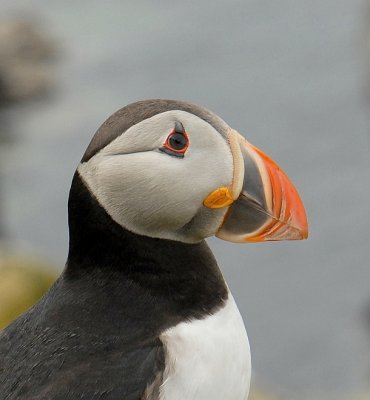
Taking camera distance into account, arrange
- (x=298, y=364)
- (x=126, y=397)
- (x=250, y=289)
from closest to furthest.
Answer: (x=126, y=397)
(x=298, y=364)
(x=250, y=289)

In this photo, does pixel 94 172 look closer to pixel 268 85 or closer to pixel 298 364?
pixel 298 364

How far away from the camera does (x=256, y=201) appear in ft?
15.5

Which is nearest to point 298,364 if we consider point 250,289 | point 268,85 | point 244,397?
point 250,289

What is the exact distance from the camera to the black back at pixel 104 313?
4453mm

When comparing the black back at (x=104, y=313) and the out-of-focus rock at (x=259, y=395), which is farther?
the out-of-focus rock at (x=259, y=395)

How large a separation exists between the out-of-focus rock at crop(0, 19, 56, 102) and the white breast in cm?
1251

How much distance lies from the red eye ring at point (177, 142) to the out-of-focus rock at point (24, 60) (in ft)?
41.5

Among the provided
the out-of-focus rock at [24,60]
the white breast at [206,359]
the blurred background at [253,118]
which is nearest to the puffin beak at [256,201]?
the white breast at [206,359]

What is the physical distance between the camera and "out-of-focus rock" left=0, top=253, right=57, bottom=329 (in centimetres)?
865

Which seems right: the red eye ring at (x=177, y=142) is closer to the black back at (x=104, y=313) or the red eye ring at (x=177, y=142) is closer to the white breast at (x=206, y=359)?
the black back at (x=104, y=313)

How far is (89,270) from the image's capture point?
15.5 ft

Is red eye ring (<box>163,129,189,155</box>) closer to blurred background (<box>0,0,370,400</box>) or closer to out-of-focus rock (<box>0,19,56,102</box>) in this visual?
blurred background (<box>0,0,370,400</box>)

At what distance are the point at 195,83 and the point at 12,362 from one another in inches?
448

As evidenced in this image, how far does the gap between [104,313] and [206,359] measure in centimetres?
43
